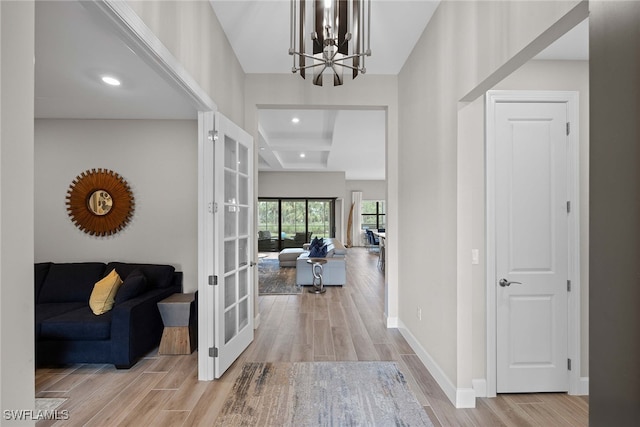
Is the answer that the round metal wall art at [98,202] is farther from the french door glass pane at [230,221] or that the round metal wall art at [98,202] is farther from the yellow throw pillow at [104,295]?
the french door glass pane at [230,221]

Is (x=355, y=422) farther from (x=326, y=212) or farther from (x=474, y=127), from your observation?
(x=326, y=212)

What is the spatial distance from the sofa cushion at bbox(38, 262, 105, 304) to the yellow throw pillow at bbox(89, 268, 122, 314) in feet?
1.99

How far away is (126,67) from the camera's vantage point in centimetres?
273

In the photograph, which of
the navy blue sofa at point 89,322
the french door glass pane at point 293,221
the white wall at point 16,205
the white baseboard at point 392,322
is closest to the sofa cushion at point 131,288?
the navy blue sofa at point 89,322

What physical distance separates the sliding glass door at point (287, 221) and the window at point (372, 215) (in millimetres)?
2843

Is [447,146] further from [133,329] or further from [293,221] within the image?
[293,221]

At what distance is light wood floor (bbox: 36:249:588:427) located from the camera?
86.6 inches

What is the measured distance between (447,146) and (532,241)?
1.04 m

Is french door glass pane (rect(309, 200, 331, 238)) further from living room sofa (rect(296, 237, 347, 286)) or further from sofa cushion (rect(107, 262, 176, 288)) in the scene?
sofa cushion (rect(107, 262, 176, 288))

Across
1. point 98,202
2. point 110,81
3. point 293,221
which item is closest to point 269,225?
point 293,221

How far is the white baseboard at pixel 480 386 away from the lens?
2.47 m

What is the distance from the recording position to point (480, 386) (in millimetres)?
2480

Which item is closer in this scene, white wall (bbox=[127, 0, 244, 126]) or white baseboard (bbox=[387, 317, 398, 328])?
white wall (bbox=[127, 0, 244, 126])

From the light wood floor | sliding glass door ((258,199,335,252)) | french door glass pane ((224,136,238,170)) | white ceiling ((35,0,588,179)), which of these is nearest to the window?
sliding glass door ((258,199,335,252))
